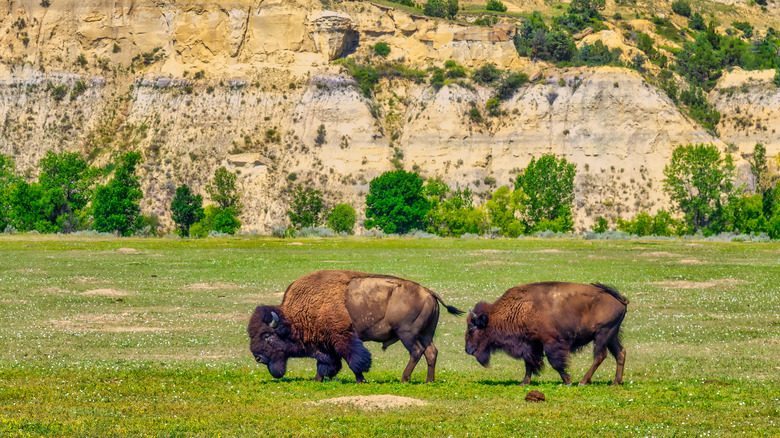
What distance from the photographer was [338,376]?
61.5ft

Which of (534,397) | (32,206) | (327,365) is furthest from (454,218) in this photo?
(534,397)

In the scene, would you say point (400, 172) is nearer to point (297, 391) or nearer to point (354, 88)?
point (354, 88)

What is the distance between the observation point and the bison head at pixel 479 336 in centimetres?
1723

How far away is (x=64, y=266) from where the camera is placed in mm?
49438

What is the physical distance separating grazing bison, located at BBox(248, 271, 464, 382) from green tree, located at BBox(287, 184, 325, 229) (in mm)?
93708

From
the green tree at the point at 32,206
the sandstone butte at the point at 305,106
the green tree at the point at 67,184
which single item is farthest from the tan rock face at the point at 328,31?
the green tree at the point at 32,206

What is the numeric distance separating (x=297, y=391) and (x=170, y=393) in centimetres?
225

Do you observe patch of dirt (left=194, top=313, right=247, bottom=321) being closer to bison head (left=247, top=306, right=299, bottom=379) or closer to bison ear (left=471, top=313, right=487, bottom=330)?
bison head (left=247, top=306, right=299, bottom=379)

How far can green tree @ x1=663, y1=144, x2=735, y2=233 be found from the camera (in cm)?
10825

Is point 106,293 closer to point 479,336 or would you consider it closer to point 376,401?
point 479,336

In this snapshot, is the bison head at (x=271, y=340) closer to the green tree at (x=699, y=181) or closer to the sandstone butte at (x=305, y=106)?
the green tree at (x=699, y=181)

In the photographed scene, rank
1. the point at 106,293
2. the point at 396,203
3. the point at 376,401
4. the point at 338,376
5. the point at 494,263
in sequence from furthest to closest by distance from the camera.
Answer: the point at 396,203 < the point at 494,263 < the point at 106,293 < the point at 338,376 < the point at 376,401

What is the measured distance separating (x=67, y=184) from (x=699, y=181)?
7542cm

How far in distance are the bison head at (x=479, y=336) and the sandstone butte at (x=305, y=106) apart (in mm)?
100456
